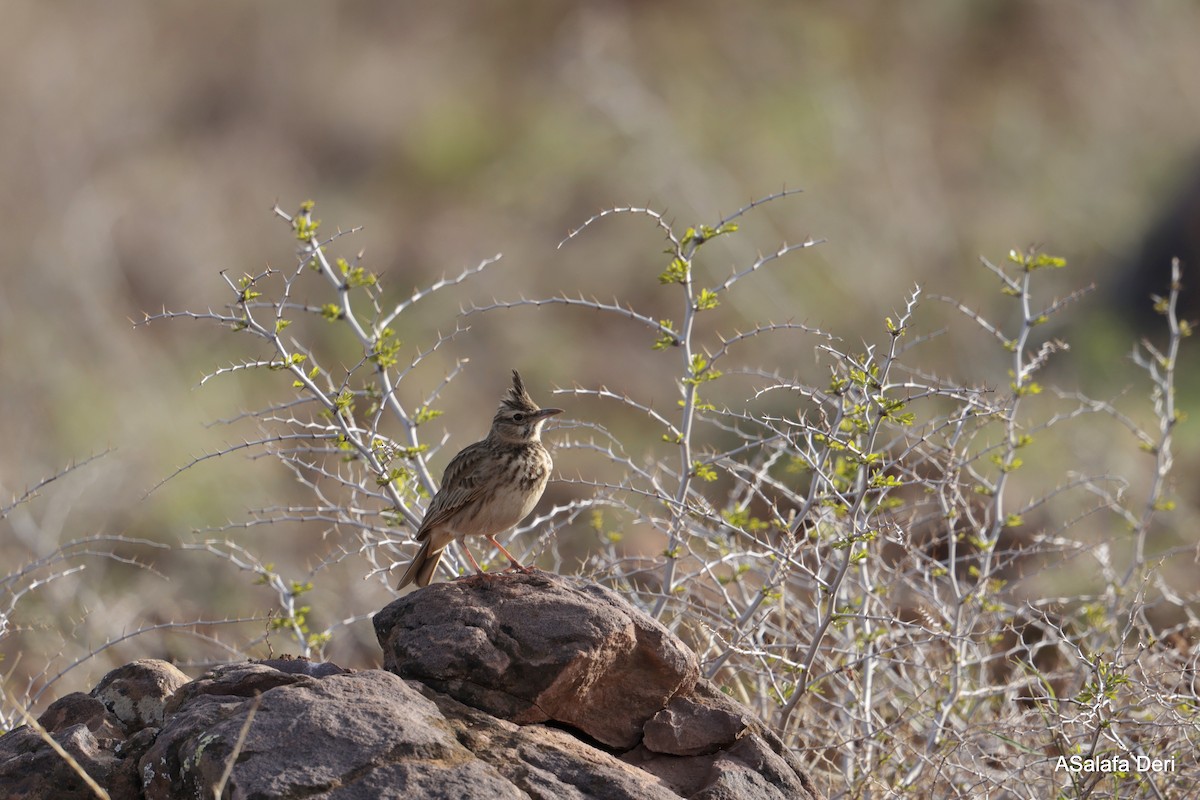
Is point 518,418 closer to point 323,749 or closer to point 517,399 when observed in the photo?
point 517,399

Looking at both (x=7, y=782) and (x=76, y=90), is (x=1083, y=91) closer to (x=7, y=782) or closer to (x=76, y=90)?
(x=76, y=90)

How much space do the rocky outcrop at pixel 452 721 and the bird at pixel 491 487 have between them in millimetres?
725

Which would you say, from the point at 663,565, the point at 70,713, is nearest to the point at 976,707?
the point at 663,565

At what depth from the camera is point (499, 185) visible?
24312mm

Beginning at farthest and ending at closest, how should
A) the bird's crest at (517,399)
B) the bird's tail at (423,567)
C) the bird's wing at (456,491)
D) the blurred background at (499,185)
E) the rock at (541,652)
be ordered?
1. the blurred background at (499,185)
2. the bird's crest at (517,399)
3. the bird's tail at (423,567)
4. the bird's wing at (456,491)
5. the rock at (541,652)

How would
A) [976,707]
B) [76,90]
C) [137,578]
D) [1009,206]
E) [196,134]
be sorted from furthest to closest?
1. [196,134]
2. [76,90]
3. [1009,206]
4. [137,578]
5. [976,707]

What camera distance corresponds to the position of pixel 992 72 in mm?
27453

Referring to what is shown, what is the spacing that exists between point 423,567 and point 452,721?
1.76 metres

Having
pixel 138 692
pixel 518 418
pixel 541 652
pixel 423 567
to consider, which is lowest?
pixel 138 692

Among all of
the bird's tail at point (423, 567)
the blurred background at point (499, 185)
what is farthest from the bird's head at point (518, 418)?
the blurred background at point (499, 185)

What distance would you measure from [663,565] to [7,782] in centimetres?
313

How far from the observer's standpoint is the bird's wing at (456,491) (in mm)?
6125

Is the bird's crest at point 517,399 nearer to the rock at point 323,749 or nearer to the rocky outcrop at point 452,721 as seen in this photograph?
the rocky outcrop at point 452,721

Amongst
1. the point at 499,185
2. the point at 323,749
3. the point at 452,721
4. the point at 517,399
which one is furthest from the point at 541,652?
the point at 499,185
